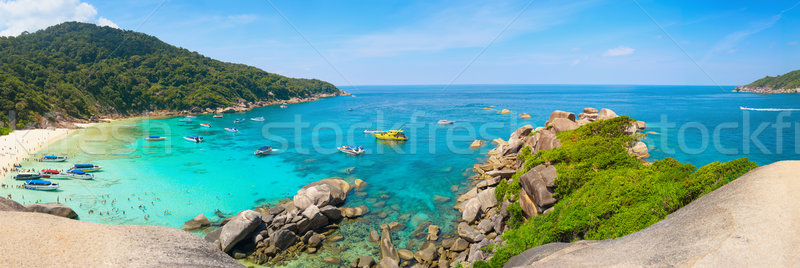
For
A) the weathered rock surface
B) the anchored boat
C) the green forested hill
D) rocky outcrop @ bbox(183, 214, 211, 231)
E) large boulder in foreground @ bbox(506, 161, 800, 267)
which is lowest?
rocky outcrop @ bbox(183, 214, 211, 231)

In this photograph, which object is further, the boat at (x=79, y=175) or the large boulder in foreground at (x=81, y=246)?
the boat at (x=79, y=175)

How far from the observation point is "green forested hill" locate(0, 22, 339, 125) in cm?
6794

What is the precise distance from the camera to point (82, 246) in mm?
8805

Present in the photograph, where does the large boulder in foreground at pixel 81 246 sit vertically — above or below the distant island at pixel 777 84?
below

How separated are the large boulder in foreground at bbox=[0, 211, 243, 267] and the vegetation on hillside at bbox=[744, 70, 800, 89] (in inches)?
9499

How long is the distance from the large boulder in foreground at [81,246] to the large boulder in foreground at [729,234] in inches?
446

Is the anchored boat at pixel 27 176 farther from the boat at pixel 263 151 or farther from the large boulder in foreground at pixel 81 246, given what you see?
the large boulder in foreground at pixel 81 246

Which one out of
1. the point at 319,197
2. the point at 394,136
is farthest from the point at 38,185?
the point at 394,136

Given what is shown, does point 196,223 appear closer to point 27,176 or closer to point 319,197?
point 319,197

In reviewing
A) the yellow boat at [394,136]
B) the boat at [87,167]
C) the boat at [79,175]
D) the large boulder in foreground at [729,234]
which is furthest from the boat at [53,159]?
the large boulder in foreground at [729,234]

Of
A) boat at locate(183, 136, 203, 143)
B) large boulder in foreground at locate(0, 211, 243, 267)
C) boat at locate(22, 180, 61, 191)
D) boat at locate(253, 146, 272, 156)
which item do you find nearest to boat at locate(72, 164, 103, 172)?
boat at locate(22, 180, 61, 191)

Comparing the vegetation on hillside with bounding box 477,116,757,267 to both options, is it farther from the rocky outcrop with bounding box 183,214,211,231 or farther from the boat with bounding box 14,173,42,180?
the boat with bounding box 14,173,42,180

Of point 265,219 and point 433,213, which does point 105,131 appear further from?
point 433,213

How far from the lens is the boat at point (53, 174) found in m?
33.4
